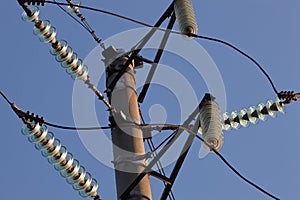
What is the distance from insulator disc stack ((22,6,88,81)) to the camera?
8203mm

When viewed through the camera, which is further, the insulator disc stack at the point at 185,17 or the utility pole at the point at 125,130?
the insulator disc stack at the point at 185,17

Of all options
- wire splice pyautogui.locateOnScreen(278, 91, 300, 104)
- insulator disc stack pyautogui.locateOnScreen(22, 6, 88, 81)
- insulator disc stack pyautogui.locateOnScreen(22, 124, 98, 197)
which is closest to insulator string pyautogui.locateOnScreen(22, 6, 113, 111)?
insulator disc stack pyautogui.locateOnScreen(22, 6, 88, 81)

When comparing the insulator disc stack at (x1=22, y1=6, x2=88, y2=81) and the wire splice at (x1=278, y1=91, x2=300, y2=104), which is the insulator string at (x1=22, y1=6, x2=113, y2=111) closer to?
the insulator disc stack at (x1=22, y1=6, x2=88, y2=81)

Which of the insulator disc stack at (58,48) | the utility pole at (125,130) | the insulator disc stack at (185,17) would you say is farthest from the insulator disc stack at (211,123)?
the insulator disc stack at (58,48)

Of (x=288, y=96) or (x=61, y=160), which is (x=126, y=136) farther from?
(x=288, y=96)

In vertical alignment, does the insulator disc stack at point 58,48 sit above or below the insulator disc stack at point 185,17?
below

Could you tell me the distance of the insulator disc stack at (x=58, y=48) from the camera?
8203mm

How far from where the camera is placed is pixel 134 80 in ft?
29.2

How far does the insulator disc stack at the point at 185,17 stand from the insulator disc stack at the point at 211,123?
0.92 m

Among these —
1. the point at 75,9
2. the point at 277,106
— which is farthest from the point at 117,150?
the point at 75,9

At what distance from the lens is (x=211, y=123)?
7.91m

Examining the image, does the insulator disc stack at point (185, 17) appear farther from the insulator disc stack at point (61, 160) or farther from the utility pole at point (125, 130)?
the insulator disc stack at point (61, 160)

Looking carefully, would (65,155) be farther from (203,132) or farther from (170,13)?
(170,13)

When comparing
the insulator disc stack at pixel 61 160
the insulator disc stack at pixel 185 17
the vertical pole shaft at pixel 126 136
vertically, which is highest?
the insulator disc stack at pixel 185 17
